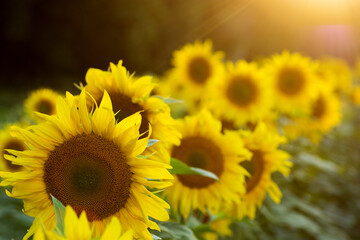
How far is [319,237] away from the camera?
3.76 meters

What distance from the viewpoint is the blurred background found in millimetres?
10367

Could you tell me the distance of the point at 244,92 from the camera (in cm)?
296

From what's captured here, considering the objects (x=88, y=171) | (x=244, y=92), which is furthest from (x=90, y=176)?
(x=244, y=92)

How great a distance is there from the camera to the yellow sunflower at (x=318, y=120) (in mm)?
3730

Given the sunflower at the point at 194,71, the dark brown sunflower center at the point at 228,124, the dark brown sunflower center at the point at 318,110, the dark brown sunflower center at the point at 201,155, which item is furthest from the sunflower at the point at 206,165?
the dark brown sunflower center at the point at 318,110

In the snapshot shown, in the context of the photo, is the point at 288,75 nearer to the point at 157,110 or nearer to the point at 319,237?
the point at 319,237

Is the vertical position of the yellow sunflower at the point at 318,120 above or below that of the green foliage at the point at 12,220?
above

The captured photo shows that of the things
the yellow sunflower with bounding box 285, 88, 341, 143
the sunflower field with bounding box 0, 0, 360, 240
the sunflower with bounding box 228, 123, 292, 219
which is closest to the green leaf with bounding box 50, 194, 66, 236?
the sunflower field with bounding box 0, 0, 360, 240

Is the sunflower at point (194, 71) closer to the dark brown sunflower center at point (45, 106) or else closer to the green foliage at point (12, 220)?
the dark brown sunflower center at point (45, 106)

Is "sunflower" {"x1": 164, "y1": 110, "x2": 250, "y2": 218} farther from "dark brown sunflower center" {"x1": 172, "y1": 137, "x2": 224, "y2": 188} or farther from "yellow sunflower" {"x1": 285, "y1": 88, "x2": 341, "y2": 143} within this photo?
"yellow sunflower" {"x1": 285, "y1": 88, "x2": 341, "y2": 143}

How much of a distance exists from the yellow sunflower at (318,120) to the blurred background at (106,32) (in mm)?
6115

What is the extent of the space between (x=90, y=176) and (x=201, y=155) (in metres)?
0.81

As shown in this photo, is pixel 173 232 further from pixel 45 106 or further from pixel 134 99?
pixel 45 106

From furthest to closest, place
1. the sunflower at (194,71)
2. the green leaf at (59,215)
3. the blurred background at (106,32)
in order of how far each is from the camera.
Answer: the blurred background at (106,32)
the sunflower at (194,71)
the green leaf at (59,215)
